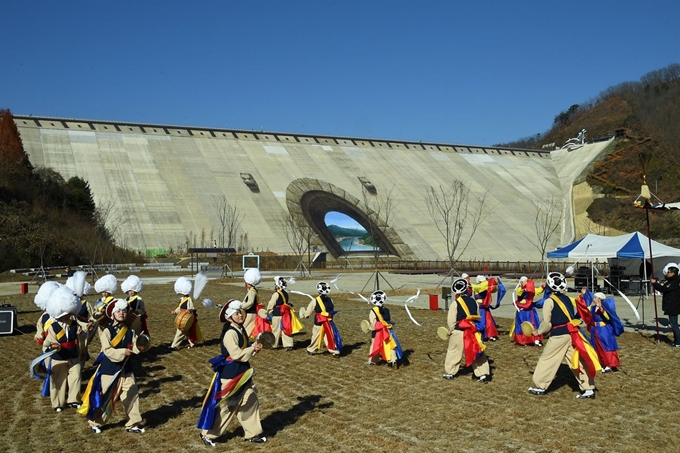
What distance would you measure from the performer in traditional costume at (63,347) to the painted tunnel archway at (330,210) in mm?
45858

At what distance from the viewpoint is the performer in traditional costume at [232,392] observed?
7020 mm

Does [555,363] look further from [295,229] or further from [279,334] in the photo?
[295,229]

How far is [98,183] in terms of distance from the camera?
55.4 metres

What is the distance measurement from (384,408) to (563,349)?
273 centimetres

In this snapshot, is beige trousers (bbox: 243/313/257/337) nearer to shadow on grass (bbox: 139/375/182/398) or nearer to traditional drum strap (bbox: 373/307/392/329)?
shadow on grass (bbox: 139/375/182/398)

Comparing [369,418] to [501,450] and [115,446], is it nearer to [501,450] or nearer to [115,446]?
[501,450]

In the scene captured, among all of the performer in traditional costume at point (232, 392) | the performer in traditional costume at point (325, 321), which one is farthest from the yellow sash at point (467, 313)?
the performer in traditional costume at point (232, 392)

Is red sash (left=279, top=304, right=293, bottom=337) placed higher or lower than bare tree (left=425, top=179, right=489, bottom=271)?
lower

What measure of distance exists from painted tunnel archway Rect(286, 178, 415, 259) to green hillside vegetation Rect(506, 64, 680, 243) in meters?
21.5

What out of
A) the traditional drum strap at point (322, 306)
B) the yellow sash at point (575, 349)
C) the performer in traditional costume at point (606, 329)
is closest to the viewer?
the yellow sash at point (575, 349)

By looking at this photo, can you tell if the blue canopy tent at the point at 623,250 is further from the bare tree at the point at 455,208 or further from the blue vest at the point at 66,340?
the bare tree at the point at 455,208

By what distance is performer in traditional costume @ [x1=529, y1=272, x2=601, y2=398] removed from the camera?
8.84 meters

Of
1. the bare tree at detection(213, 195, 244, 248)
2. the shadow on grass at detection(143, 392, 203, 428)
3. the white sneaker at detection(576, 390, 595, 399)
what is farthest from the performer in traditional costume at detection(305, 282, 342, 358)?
the bare tree at detection(213, 195, 244, 248)

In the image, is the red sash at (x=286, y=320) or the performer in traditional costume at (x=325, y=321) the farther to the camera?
the red sash at (x=286, y=320)
